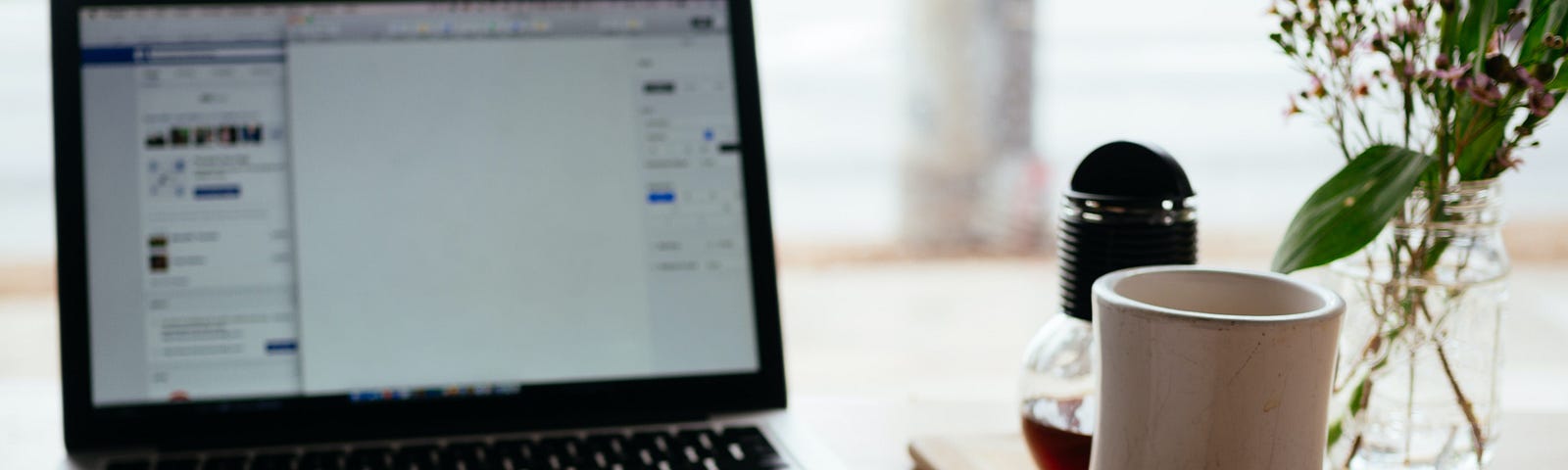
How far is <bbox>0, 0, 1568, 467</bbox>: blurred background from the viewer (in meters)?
3.41

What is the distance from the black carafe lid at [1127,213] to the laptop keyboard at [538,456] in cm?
19

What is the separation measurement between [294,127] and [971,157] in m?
2.90

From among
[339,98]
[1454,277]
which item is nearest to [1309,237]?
[1454,277]

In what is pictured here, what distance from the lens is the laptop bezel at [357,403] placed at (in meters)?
0.71

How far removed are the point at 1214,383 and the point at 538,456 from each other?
0.36 metres

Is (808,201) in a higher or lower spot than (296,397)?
higher

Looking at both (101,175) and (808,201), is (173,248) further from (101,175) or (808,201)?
(808,201)

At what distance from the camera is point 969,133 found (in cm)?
350

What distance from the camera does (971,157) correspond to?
11.5 ft

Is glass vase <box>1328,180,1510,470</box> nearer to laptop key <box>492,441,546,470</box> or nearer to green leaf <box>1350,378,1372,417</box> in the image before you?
green leaf <box>1350,378,1372,417</box>

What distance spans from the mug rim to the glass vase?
0.29 feet

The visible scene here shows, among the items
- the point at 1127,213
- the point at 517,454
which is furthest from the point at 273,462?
the point at 1127,213

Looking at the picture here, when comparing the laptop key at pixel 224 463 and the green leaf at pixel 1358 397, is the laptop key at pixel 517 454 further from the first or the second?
the green leaf at pixel 1358 397

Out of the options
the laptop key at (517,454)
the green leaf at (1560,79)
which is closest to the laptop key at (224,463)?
the laptop key at (517,454)
